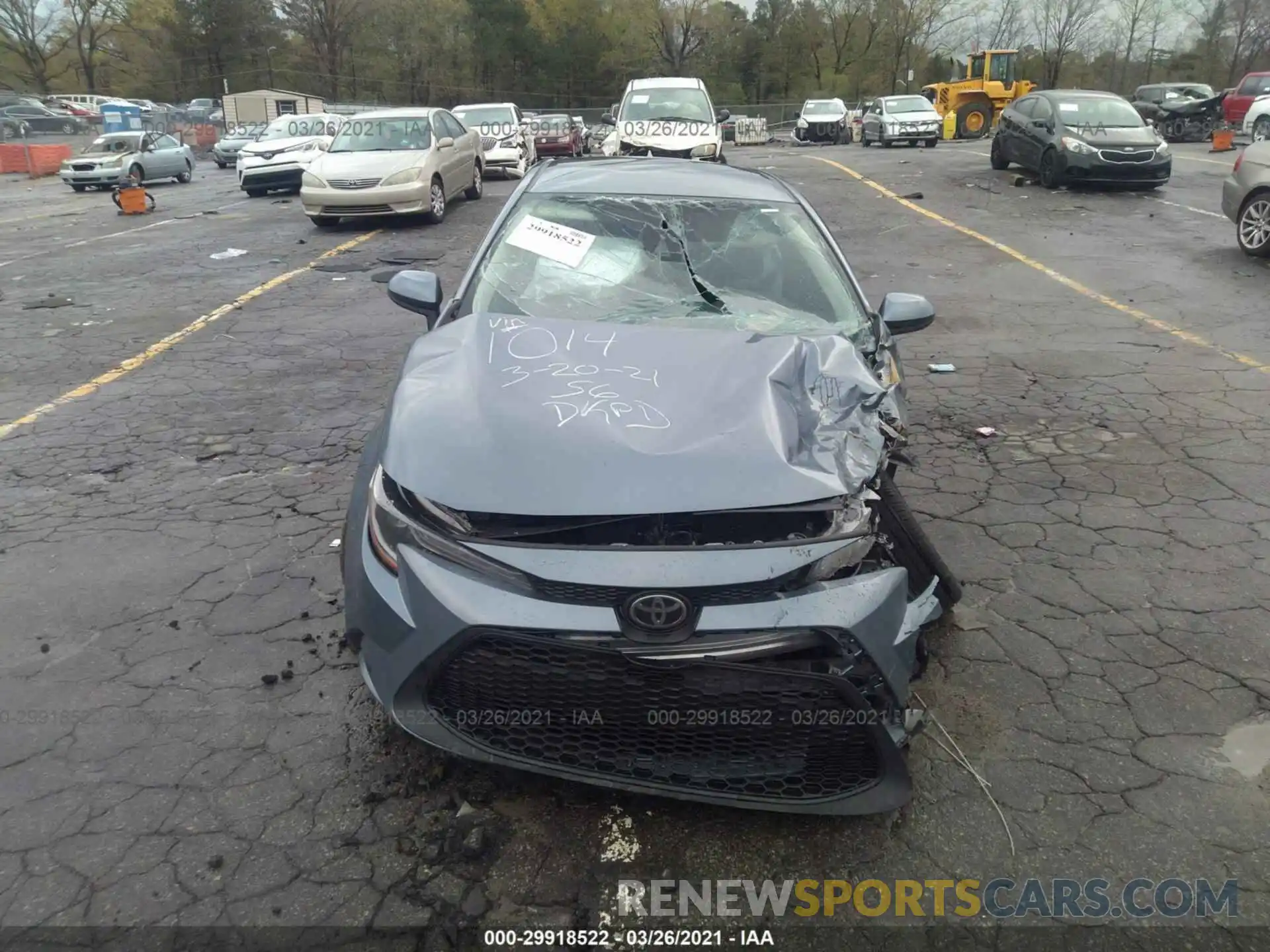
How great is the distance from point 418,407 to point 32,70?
72909 millimetres

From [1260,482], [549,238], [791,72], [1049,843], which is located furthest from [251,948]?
[791,72]

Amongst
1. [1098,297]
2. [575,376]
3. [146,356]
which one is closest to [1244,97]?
[1098,297]

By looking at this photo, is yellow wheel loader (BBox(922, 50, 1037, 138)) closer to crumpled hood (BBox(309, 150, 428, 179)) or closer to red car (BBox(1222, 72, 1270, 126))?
red car (BBox(1222, 72, 1270, 126))

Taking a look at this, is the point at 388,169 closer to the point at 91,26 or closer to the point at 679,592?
the point at 679,592

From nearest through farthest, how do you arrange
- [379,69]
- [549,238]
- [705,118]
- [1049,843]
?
1. [1049,843]
2. [549,238]
3. [705,118]
4. [379,69]

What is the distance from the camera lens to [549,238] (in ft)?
13.2

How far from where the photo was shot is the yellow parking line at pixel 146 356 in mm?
5941

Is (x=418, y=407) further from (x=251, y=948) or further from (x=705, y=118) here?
(x=705, y=118)

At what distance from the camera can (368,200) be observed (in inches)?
503

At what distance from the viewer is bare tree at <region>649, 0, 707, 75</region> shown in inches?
2751

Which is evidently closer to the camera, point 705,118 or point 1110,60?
point 705,118

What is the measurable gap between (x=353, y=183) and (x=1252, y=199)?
11.3m

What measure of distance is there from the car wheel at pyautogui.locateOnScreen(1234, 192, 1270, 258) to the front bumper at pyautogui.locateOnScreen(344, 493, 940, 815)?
1000 centimetres

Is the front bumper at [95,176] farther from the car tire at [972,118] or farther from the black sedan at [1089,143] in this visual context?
the car tire at [972,118]
